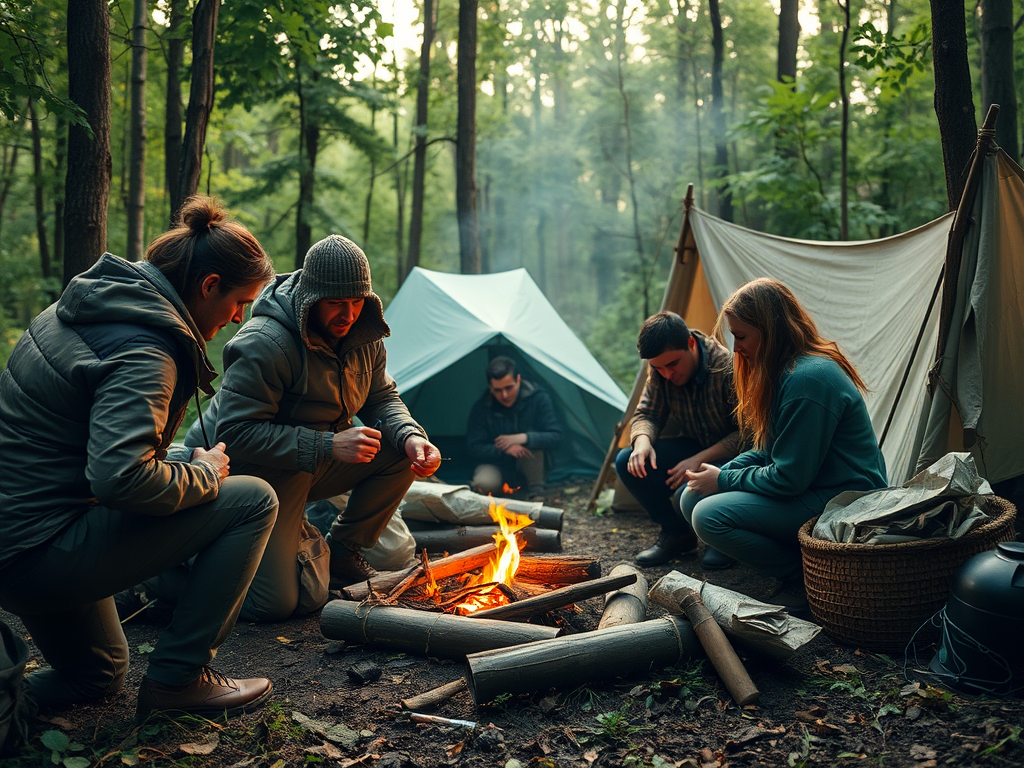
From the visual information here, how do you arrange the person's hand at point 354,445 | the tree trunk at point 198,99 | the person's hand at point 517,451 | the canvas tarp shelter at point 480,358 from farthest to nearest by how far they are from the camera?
the canvas tarp shelter at point 480,358 < the person's hand at point 517,451 < the tree trunk at point 198,99 < the person's hand at point 354,445

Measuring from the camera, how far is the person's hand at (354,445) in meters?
2.96

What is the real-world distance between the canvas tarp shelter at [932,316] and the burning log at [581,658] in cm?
165

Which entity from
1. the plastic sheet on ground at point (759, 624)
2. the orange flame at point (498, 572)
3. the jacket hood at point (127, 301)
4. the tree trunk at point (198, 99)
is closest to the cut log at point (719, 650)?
the plastic sheet on ground at point (759, 624)

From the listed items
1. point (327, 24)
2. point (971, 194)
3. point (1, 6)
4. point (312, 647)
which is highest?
point (327, 24)

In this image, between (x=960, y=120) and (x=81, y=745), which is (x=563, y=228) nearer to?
(x=960, y=120)

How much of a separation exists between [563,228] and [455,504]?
75.4 ft

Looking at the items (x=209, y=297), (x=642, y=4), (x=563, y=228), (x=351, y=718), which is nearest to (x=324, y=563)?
(x=351, y=718)

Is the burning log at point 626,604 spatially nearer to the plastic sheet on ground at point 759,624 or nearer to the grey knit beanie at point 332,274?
the plastic sheet on ground at point 759,624

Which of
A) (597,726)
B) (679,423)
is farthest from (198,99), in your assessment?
(597,726)

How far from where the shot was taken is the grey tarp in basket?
192cm

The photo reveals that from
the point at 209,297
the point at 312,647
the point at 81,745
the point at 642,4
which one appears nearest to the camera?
the point at 81,745

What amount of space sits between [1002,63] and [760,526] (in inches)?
132

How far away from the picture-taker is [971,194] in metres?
3.28

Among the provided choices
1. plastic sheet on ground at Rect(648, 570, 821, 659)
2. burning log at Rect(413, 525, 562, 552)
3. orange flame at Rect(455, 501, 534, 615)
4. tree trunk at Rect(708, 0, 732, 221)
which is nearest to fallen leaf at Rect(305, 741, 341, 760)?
orange flame at Rect(455, 501, 534, 615)
